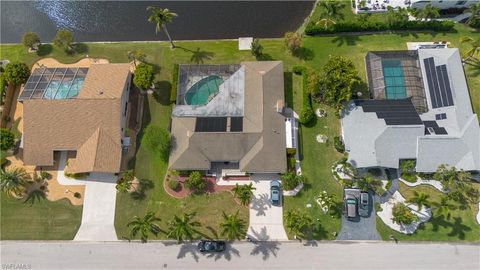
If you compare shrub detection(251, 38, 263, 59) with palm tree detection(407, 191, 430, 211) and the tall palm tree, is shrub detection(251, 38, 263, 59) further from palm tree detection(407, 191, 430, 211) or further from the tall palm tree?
the tall palm tree

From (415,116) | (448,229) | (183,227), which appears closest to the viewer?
(183,227)

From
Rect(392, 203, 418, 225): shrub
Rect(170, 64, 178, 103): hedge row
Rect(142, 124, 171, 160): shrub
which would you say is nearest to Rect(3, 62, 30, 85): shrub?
Rect(142, 124, 171, 160): shrub

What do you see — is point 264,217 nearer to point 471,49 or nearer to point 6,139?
point 6,139

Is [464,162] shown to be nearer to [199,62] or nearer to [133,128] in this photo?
[199,62]

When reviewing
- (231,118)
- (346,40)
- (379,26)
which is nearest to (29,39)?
(231,118)

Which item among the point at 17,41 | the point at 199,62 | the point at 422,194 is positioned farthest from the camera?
the point at 17,41

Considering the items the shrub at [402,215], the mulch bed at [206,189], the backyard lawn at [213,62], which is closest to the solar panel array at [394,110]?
the backyard lawn at [213,62]

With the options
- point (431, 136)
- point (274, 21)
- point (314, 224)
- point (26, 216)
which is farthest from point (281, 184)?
point (26, 216)
